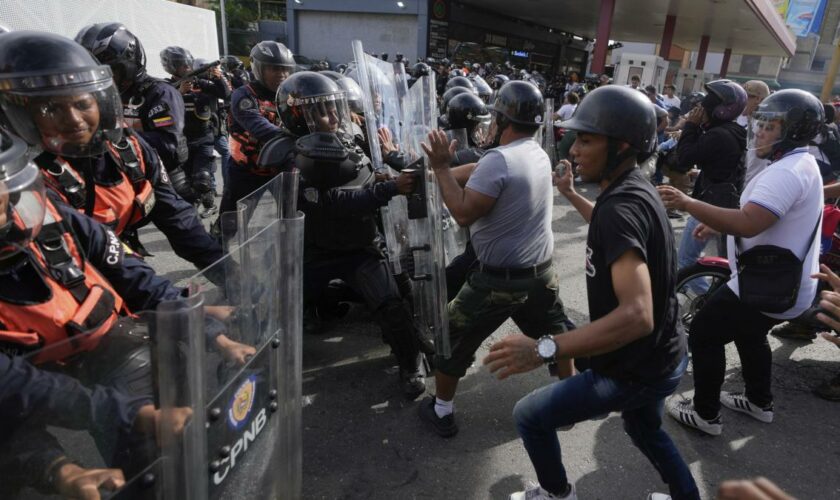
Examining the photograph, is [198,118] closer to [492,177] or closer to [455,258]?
[455,258]

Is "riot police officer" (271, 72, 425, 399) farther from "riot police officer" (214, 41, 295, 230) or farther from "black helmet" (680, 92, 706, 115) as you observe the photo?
"black helmet" (680, 92, 706, 115)

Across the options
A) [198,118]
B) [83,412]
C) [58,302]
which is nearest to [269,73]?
[198,118]

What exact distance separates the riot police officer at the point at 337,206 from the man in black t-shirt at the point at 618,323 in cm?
116

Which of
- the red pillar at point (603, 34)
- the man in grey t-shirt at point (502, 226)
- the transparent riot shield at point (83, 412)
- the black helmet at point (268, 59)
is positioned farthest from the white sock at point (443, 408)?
the red pillar at point (603, 34)

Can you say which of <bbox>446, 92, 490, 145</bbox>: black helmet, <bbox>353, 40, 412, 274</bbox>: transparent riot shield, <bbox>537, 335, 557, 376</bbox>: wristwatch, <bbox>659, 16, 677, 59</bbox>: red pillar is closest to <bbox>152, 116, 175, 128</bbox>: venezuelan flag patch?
<bbox>353, 40, 412, 274</bbox>: transparent riot shield

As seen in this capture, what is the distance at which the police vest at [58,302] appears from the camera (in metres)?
1.28

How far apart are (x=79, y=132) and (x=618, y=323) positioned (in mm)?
1937

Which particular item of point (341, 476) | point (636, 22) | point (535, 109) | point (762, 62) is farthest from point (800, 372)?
point (762, 62)

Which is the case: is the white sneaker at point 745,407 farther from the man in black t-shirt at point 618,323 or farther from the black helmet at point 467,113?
the black helmet at point 467,113

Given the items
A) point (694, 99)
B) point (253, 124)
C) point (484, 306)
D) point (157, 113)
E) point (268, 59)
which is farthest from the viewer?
point (694, 99)

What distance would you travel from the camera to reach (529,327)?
115 inches

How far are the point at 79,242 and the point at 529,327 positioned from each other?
85.2 inches

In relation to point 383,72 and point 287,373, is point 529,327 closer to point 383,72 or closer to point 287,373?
point 287,373

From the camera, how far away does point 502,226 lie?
2.55m
